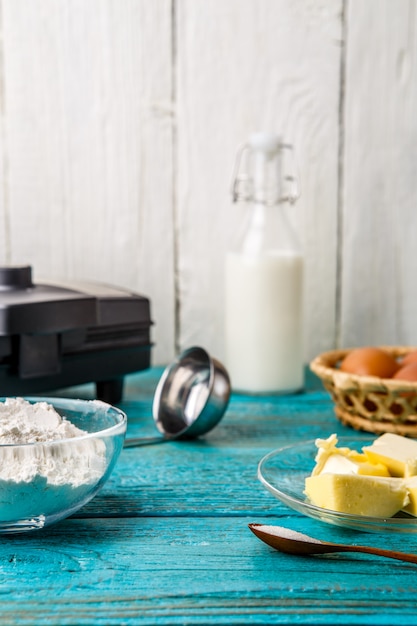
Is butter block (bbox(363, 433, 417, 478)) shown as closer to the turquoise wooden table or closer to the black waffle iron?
the turquoise wooden table

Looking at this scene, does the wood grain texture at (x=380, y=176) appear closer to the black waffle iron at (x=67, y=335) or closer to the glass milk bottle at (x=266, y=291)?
the glass milk bottle at (x=266, y=291)

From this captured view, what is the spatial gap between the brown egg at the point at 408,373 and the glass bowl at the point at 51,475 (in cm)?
44

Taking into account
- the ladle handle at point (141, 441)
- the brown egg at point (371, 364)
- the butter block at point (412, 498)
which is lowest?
the ladle handle at point (141, 441)

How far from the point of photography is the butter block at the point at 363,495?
613 mm

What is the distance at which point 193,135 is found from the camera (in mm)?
1378

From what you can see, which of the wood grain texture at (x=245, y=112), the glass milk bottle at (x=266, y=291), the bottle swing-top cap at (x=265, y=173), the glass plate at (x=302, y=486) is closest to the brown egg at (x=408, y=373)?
the glass plate at (x=302, y=486)

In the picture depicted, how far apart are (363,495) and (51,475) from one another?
251 millimetres

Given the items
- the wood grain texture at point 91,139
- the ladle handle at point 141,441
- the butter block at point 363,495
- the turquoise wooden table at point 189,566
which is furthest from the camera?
the wood grain texture at point 91,139

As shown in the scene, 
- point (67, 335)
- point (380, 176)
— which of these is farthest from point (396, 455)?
point (380, 176)

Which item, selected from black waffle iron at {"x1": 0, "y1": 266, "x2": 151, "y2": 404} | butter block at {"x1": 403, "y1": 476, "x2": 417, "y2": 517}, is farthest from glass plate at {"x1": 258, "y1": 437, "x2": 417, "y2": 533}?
black waffle iron at {"x1": 0, "y1": 266, "x2": 151, "y2": 404}

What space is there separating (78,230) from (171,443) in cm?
59

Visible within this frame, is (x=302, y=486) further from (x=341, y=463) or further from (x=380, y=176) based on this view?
(x=380, y=176)

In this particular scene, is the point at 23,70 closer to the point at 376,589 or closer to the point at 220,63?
the point at 220,63

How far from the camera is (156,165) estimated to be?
4.55ft
